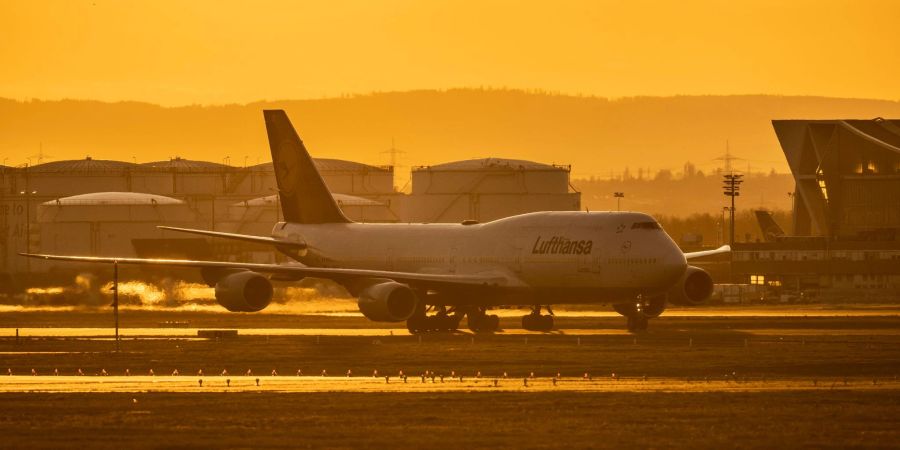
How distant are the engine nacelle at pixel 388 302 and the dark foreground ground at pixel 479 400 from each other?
1629 millimetres

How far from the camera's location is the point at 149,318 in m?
77.4

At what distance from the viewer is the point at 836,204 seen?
156 meters

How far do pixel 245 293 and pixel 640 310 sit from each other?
51.0ft

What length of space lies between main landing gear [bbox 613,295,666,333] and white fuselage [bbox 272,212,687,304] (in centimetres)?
170

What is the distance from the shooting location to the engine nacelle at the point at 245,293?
217ft

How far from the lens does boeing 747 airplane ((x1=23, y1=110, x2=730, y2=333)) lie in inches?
2493

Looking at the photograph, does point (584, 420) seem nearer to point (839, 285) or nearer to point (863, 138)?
point (839, 285)

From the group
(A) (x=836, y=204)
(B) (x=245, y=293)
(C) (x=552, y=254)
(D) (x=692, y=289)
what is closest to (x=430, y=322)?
(C) (x=552, y=254)

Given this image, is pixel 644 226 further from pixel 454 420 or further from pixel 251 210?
pixel 251 210

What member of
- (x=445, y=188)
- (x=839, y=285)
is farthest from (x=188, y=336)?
(x=445, y=188)

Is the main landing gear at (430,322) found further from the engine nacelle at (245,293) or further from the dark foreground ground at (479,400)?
the engine nacelle at (245,293)

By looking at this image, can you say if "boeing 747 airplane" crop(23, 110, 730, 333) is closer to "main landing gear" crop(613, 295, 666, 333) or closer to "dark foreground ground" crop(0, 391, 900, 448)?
"main landing gear" crop(613, 295, 666, 333)

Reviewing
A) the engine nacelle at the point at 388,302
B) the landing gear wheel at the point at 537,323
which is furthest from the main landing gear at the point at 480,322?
the engine nacelle at the point at 388,302

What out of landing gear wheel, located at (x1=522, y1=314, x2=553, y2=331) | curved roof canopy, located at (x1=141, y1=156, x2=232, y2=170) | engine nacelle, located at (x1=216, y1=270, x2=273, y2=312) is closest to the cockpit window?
landing gear wheel, located at (x1=522, y1=314, x2=553, y2=331)
